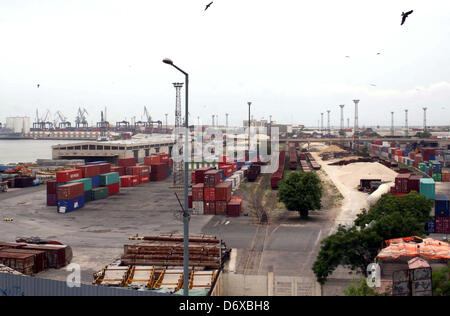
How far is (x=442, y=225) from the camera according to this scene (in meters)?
26.1

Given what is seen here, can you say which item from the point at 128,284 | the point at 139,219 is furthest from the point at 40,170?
the point at 128,284

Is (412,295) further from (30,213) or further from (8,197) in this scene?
(8,197)

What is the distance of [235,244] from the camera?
2338 cm

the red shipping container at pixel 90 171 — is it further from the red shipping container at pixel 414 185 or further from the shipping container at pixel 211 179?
the red shipping container at pixel 414 185

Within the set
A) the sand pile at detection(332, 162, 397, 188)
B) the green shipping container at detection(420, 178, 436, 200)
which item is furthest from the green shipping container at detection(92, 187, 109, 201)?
the green shipping container at detection(420, 178, 436, 200)

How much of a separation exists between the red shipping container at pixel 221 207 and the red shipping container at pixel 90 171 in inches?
700

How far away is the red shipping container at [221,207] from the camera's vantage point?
32969mm

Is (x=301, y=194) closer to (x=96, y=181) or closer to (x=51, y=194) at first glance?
(x=51, y=194)

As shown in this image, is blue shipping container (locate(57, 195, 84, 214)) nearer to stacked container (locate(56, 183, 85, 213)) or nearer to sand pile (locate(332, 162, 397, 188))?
stacked container (locate(56, 183, 85, 213))

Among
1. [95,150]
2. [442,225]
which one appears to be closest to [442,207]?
[442,225]

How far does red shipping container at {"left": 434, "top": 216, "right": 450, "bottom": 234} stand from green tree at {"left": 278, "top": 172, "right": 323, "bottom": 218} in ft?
26.1

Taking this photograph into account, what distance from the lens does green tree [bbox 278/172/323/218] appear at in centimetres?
2988

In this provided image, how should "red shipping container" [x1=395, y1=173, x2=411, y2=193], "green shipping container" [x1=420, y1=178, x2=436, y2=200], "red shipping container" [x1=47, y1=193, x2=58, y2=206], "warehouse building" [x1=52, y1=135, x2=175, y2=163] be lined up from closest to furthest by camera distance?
1. "green shipping container" [x1=420, y1=178, x2=436, y2=200]
2. "red shipping container" [x1=395, y1=173, x2=411, y2=193]
3. "red shipping container" [x1=47, y1=193, x2=58, y2=206]
4. "warehouse building" [x1=52, y1=135, x2=175, y2=163]

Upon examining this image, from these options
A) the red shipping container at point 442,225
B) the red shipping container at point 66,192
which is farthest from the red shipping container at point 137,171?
the red shipping container at point 442,225
